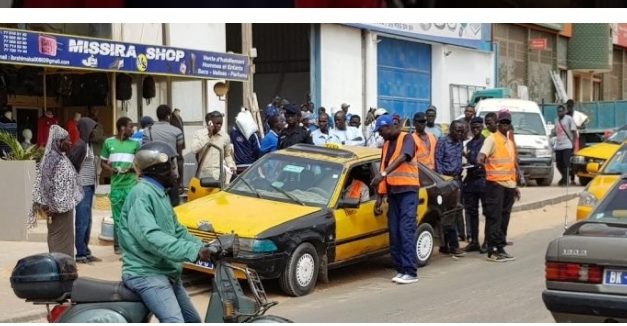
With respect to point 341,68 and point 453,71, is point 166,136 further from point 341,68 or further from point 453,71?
point 453,71

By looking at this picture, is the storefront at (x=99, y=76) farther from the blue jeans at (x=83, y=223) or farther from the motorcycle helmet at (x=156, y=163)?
the motorcycle helmet at (x=156, y=163)

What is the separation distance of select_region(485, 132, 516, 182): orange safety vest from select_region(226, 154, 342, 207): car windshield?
2.07 metres

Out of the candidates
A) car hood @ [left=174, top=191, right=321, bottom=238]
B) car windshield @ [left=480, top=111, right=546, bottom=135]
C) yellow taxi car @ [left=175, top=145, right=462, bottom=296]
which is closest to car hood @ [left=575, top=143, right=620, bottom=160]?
car windshield @ [left=480, top=111, right=546, bottom=135]

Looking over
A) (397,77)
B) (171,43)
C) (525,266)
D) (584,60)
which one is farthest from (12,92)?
(584,60)

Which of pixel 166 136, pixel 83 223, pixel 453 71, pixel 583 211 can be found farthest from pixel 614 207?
pixel 453 71

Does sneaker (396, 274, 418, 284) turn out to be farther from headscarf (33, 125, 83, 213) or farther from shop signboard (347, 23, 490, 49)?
shop signboard (347, 23, 490, 49)

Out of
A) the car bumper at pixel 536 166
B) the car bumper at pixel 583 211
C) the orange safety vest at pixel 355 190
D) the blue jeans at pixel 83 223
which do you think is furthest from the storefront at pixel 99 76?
the car bumper at pixel 583 211

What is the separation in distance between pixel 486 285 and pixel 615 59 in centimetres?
3668

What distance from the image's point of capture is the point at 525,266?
33.9 feet

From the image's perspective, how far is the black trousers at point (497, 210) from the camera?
10.5 m

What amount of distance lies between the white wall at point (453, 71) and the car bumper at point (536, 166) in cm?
933

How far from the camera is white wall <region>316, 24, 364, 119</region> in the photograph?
23750mm

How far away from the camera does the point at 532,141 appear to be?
19.8 m

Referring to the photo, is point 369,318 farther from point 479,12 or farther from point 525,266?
point 479,12
